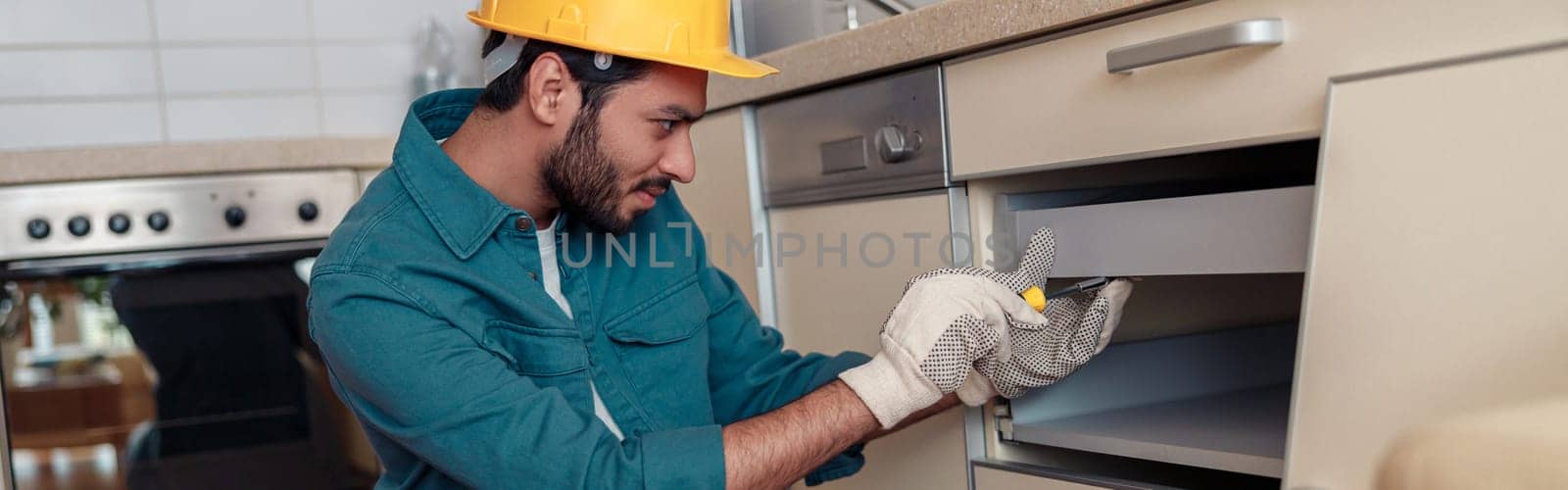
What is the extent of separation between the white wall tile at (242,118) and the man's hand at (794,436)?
175 centimetres

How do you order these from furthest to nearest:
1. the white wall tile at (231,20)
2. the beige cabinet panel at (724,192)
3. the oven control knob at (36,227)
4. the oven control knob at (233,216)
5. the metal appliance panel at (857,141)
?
the white wall tile at (231,20) < the oven control knob at (233,216) < the oven control knob at (36,227) < the beige cabinet panel at (724,192) < the metal appliance panel at (857,141)

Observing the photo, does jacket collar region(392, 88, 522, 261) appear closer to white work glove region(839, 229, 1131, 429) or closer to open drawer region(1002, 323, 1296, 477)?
white work glove region(839, 229, 1131, 429)

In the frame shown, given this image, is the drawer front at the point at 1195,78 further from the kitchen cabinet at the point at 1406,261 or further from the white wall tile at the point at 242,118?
the white wall tile at the point at 242,118

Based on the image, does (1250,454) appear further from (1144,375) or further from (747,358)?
(747,358)

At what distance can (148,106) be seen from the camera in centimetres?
243

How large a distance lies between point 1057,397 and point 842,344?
0.85 ft

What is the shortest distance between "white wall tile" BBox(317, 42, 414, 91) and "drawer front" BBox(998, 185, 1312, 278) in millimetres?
1830

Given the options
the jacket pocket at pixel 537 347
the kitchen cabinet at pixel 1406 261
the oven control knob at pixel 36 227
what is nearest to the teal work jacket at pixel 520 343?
the jacket pocket at pixel 537 347

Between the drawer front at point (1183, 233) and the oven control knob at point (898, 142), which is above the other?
the oven control knob at point (898, 142)

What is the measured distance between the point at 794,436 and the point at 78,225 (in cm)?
140

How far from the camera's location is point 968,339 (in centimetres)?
99

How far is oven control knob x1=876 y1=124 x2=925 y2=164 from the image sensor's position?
1.20m

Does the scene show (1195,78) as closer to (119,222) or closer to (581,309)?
(581,309)

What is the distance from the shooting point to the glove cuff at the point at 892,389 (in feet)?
3.30
